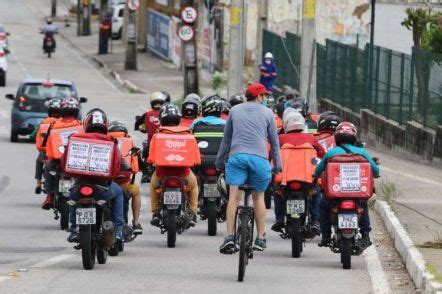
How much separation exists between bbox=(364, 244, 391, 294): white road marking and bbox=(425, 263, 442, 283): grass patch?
40cm

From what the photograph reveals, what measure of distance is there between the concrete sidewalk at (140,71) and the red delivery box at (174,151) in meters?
34.6

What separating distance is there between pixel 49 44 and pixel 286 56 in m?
24.7

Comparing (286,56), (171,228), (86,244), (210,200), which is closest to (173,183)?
(171,228)

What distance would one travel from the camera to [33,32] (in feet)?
273

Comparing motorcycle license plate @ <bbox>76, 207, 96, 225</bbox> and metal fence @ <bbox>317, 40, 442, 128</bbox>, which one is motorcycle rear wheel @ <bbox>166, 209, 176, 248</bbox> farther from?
metal fence @ <bbox>317, 40, 442, 128</bbox>

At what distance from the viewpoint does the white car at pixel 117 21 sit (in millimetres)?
81375

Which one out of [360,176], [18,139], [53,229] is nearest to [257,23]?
[18,139]

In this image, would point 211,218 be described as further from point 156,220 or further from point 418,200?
point 418,200

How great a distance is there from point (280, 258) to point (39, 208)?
635 cm

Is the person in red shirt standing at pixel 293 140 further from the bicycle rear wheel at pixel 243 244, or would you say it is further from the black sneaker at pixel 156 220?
the bicycle rear wheel at pixel 243 244

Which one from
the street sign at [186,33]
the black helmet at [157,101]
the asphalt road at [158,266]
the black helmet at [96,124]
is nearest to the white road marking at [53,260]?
the asphalt road at [158,266]

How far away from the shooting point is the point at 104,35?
229 ft

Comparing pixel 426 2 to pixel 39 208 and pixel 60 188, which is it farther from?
pixel 60 188

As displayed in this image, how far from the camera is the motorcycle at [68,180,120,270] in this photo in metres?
13.9
